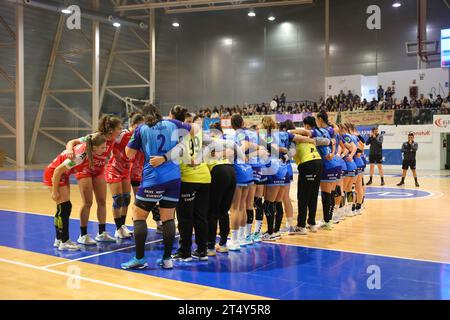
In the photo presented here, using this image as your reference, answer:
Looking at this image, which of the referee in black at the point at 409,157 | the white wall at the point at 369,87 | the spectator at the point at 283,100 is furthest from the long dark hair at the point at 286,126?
the white wall at the point at 369,87

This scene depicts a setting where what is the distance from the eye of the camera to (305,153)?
23.1 ft

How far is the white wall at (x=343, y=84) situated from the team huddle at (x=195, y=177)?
64.0 ft

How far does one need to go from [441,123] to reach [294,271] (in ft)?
60.5

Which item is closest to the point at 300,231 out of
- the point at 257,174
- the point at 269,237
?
the point at 269,237

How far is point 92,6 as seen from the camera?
26.2 metres

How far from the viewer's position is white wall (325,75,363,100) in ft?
85.6

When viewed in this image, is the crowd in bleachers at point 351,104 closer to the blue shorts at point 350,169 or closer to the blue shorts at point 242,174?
the blue shorts at point 350,169

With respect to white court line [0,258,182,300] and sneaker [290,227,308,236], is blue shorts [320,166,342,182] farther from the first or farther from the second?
white court line [0,258,182,300]

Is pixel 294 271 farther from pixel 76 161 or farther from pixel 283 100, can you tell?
pixel 283 100

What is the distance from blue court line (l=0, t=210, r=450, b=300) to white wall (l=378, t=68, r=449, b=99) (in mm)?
20820

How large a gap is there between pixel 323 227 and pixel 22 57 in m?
20.3

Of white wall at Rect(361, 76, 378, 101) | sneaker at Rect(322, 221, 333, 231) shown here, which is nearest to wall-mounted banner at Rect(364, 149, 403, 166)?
white wall at Rect(361, 76, 378, 101)

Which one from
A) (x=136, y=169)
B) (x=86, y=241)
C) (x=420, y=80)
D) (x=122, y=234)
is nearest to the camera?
(x=86, y=241)

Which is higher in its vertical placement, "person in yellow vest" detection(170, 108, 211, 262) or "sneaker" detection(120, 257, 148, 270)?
"person in yellow vest" detection(170, 108, 211, 262)
